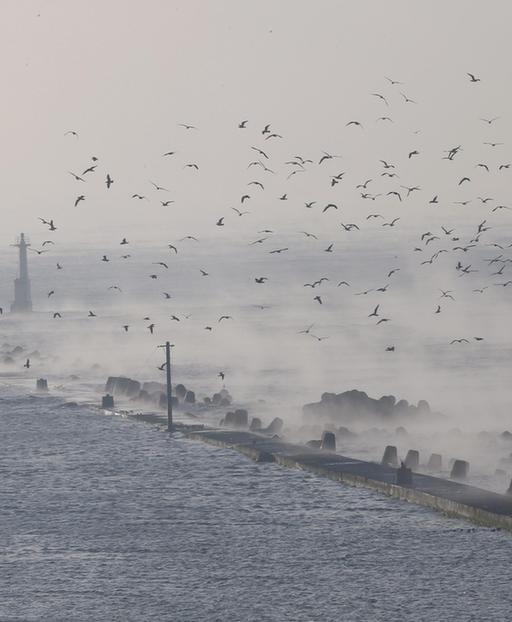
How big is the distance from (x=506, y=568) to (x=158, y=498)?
1975 centimetres

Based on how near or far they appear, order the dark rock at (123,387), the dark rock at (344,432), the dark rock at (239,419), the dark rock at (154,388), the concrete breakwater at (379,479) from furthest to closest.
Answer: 1. the dark rock at (154,388)
2. the dark rock at (123,387)
3. the dark rock at (344,432)
4. the dark rock at (239,419)
5. the concrete breakwater at (379,479)

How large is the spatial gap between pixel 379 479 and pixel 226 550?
1244 cm

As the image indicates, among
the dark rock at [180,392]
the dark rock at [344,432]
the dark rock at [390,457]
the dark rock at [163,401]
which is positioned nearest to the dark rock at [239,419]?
the dark rock at [344,432]

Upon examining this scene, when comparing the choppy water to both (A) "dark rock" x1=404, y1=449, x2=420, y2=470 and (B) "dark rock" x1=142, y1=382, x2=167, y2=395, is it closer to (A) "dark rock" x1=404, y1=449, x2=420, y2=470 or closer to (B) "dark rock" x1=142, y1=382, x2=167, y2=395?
(A) "dark rock" x1=404, y1=449, x2=420, y2=470

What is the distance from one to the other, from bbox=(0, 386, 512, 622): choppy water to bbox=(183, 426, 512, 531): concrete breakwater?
71cm

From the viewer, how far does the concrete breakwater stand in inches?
2023

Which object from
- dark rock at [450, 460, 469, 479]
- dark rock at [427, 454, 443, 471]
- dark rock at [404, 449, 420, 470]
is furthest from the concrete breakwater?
dark rock at [427, 454, 443, 471]

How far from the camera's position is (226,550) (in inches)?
1881

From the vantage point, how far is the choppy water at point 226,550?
131 ft

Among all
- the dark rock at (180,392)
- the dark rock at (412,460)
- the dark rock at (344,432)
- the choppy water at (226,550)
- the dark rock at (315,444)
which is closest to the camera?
the choppy water at (226,550)

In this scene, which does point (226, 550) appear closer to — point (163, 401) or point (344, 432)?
point (344, 432)

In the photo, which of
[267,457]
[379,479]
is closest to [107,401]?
[267,457]

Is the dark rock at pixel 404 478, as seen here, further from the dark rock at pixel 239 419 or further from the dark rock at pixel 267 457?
the dark rock at pixel 239 419

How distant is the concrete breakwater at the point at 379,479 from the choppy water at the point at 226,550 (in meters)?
0.71
